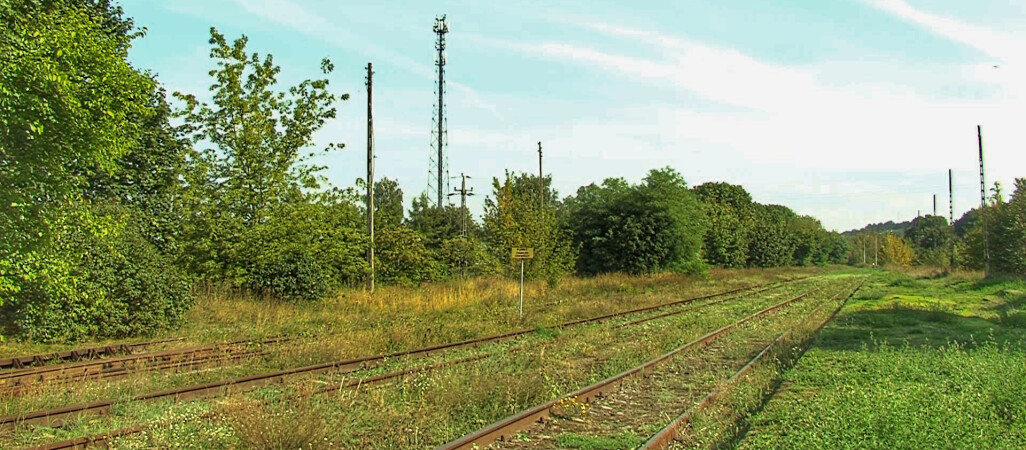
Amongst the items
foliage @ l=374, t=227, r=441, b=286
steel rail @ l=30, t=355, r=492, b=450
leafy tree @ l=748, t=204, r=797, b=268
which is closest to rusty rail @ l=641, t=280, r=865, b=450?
steel rail @ l=30, t=355, r=492, b=450

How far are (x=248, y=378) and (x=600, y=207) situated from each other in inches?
1446

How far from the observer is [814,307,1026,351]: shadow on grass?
45.1 feet

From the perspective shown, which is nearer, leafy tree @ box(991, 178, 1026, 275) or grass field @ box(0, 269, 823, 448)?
grass field @ box(0, 269, 823, 448)

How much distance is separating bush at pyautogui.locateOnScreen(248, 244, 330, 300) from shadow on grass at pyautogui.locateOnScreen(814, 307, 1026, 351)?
45.9 feet

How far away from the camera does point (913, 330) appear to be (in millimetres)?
15789

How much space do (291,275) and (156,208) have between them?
9.34 m

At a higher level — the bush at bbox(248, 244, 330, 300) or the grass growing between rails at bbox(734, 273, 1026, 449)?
the bush at bbox(248, 244, 330, 300)

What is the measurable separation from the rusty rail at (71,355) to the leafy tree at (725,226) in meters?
53.0

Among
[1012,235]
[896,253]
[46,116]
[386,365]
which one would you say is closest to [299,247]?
[386,365]

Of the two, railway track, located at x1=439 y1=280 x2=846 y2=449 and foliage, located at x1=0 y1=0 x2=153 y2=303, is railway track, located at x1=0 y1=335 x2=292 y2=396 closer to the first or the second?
foliage, located at x1=0 y1=0 x2=153 y2=303

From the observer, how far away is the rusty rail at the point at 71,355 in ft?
35.5

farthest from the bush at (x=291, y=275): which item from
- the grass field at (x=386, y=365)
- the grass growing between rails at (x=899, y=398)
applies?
the grass growing between rails at (x=899, y=398)

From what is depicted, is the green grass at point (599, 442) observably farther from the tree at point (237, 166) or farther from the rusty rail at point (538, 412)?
the tree at point (237, 166)

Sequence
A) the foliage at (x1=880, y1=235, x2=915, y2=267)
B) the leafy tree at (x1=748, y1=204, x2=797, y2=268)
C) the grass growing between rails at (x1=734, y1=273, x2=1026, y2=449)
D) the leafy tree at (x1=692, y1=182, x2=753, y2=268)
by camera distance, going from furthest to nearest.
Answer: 1. the foliage at (x1=880, y1=235, x2=915, y2=267)
2. the leafy tree at (x1=748, y1=204, x2=797, y2=268)
3. the leafy tree at (x1=692, y1=182, x2=753, y2=268)
4. the grass growing between rails at (x1=734, y1=273, x2=1026, y2=449)
